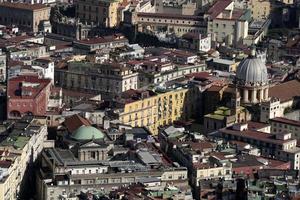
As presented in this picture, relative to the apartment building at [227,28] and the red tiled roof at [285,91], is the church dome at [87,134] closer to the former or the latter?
→ the red tiled roof at [285,91]

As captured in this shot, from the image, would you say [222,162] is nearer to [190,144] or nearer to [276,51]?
[190,144]

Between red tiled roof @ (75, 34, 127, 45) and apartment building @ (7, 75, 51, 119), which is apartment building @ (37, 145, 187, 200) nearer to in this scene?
apartment building @ (7, 75, 51, 119)

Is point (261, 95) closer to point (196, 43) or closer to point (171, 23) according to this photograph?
point (196, 43)

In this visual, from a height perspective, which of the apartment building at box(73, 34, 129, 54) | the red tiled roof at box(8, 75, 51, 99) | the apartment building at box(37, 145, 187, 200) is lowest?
the apartment building at box(37, 145, 187, 200)

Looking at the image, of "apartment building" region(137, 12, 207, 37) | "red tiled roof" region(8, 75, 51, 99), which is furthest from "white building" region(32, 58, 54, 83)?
"apartment building" region(137, 12, 207, 37)

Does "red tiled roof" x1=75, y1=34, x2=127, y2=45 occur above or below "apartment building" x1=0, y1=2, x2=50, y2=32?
below

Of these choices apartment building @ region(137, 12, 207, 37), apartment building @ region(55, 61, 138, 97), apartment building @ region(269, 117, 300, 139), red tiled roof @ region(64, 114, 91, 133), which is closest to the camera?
red tiled roof @ region(64, 114, 91, 133)

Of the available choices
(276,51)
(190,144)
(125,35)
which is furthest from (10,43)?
(190,144)
